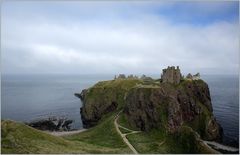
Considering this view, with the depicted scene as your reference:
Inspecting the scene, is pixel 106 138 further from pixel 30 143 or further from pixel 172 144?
pixel 30 143

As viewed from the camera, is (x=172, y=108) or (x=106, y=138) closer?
(x=106, y=138)

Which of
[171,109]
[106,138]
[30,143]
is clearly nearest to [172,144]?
[106,138]

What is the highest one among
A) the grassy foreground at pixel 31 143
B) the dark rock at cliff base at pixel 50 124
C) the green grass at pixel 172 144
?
the grassy foreground at pixel 31 143

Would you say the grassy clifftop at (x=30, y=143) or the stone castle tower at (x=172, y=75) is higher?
the stone castle tower at (x=172, y=75)

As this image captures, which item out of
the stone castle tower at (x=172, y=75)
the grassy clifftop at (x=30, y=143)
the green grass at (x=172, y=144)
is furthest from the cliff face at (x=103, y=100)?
the grassy clifftop at (x=30, y=143)

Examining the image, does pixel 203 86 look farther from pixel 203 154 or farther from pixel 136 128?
pixel 203 154

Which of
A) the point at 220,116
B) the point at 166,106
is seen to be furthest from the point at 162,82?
the point at 220,116

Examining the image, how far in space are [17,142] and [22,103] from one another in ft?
350

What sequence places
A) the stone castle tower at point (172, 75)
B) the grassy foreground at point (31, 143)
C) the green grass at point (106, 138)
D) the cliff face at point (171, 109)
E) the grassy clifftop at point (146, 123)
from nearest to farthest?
the grassy foreground at point (31, 143)
the grassy clifftop at point (146, 123)
the green grass at point (106, 138)
the cliff face at point (171, 109)
the stone castle tower at point (172, 75)

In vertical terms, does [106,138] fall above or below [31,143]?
below

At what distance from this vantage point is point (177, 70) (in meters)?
98.4

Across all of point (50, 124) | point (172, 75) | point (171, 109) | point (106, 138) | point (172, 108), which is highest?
point (172, 75)

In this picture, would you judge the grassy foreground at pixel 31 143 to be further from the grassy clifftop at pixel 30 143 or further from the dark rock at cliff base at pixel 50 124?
the dark rock at cliff base at pixel 50 124

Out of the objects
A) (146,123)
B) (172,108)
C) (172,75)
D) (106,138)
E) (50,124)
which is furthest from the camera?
(50,124)
